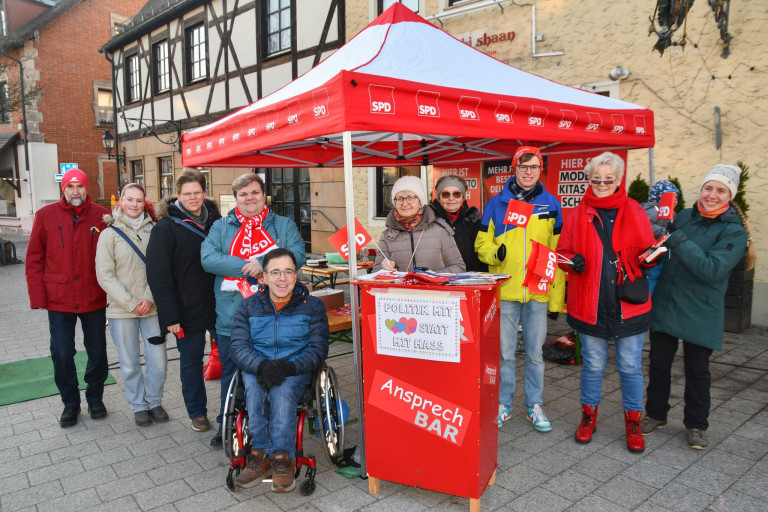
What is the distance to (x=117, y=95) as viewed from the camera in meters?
17.9

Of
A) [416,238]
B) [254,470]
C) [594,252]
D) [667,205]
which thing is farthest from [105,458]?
[667,205]

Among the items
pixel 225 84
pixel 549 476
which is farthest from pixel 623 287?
pixel 225 84

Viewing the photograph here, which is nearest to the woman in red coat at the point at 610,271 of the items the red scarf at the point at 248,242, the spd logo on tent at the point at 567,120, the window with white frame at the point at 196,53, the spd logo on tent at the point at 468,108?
the spd logo on tent at the point at 567,120

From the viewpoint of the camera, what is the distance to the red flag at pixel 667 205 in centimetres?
350

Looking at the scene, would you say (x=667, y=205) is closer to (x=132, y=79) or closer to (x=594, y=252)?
(x=594, y=252)

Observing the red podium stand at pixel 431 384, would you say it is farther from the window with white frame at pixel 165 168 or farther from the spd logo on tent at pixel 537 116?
the window with white frame at pixel 165 168

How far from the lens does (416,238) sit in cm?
313

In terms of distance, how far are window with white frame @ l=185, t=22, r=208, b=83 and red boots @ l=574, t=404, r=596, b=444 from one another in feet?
41.2

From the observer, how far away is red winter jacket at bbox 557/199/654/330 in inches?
119

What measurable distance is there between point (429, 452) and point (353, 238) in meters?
1.16

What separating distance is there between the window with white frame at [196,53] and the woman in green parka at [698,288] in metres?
12.5

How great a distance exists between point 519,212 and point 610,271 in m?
0.63

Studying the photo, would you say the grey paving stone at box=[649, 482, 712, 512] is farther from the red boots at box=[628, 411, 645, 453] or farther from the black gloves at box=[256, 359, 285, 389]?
the black gloves at box=[256, 359, 285, 389]

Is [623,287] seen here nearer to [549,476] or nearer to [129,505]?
[549,476]
